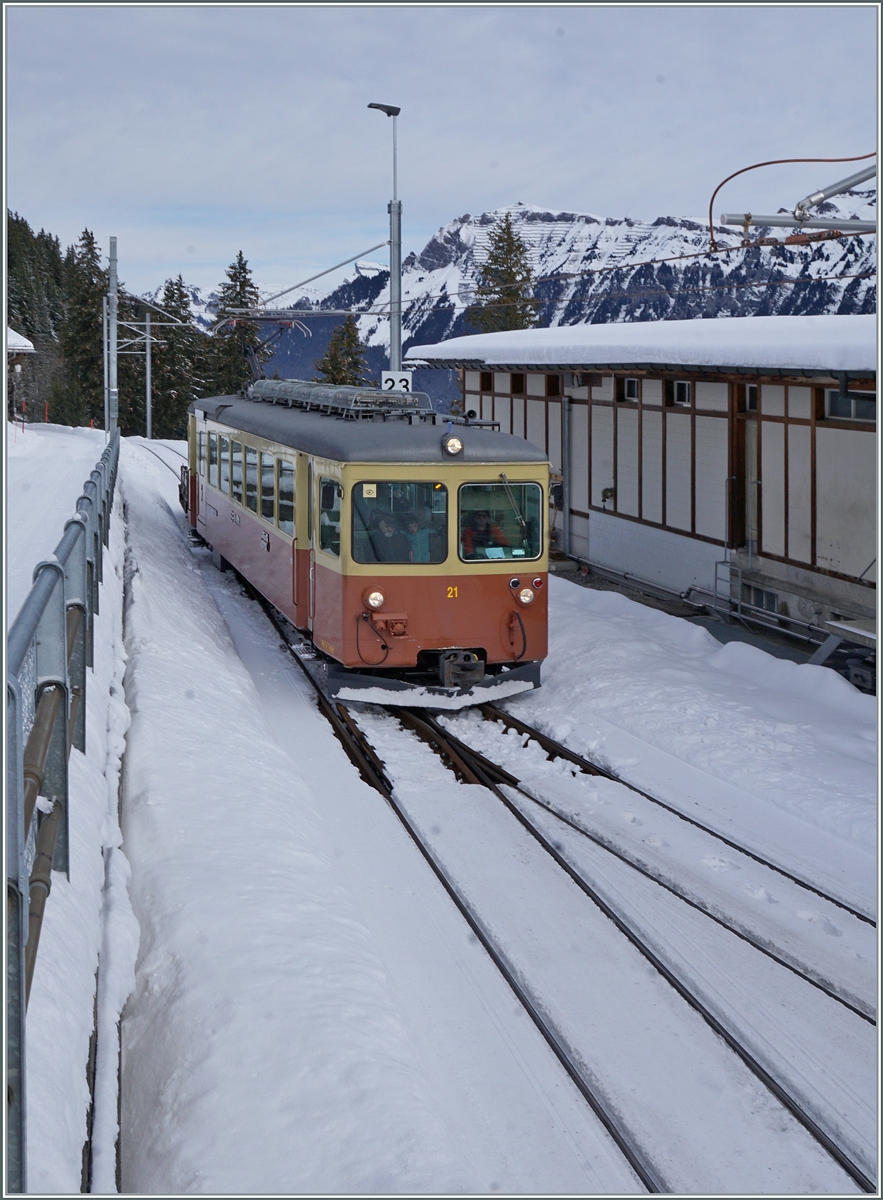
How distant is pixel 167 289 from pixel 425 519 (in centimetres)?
6584

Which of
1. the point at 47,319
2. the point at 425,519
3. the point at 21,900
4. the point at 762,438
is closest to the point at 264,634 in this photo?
the point at 425,519

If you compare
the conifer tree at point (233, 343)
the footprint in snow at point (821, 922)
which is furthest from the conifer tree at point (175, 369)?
the footprint in snow at point (821, 922)

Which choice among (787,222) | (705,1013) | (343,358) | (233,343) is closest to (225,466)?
(787,222)

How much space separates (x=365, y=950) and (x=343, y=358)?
5592 cm

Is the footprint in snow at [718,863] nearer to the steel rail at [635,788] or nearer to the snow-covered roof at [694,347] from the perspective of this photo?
the steel rail at [635,788]

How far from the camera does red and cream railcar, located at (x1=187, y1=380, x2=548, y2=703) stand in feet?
39.5

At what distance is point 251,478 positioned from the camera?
53.4ft

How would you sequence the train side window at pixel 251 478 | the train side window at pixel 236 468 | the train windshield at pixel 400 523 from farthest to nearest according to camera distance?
the train side window at pixel 236 468 → the train side window at pixel 251 478 → the train windshield at pixel 400 523

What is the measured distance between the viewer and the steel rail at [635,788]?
26.2ft

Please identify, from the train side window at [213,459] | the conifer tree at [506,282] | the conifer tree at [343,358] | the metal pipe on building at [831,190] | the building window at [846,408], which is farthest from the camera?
the conifer tree at [506,282]

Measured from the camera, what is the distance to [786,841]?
8.96 metres

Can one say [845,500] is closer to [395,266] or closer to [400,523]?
[400,523]

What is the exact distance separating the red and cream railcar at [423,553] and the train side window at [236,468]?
4.18 meters

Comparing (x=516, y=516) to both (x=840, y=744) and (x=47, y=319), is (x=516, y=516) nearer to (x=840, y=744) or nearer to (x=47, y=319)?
(x=840, y=744)
